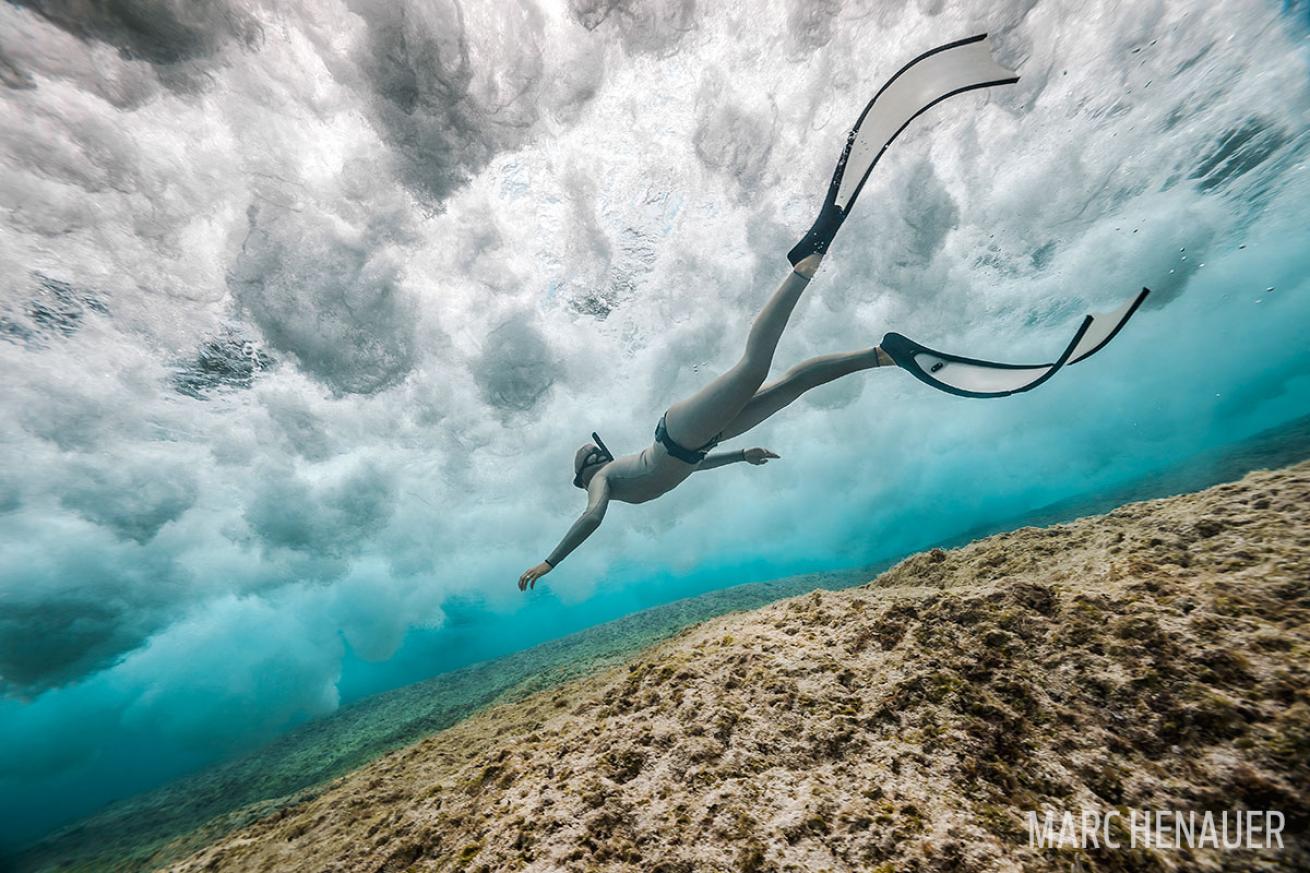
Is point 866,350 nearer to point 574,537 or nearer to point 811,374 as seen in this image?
point 811,374

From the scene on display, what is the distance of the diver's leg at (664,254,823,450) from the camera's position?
4.20m

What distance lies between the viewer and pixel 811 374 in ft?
14.7

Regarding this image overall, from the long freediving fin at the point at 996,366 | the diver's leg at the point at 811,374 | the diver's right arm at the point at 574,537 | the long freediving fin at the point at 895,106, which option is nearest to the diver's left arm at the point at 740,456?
the diver's leg at the point at 811,374

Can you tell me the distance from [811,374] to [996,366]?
5.52 feet

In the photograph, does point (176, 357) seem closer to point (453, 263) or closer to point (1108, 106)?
point (453, 263)

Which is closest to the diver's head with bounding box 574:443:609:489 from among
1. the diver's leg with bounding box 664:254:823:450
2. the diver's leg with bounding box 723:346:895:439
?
the diver's leg with bounding box 664:254:823:450

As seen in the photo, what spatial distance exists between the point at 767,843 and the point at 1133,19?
20186mm

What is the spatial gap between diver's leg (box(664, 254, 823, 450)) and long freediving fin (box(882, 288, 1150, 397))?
0.98 metres

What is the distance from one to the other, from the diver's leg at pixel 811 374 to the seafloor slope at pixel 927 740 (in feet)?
7.63

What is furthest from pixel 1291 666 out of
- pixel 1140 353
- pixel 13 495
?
pixel 1140 353

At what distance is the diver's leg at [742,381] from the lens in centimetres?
420

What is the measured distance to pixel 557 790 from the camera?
2.11 meters

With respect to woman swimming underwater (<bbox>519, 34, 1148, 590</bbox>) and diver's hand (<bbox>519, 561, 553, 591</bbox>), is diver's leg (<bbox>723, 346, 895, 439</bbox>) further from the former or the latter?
diver's hand (<bbox>519, 561, 553, 591</bbox>)

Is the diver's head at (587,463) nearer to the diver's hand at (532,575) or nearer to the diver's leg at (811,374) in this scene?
the diver's hand at (532,575)
